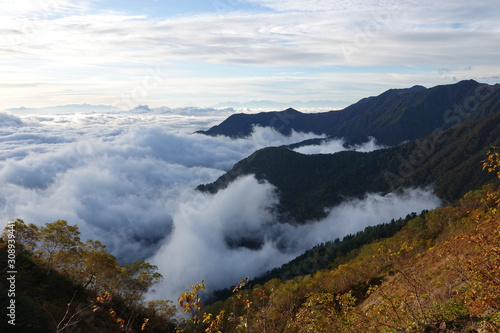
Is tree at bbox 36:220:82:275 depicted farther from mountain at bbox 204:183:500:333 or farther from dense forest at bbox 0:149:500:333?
mountain at bbox 204:183:500:333

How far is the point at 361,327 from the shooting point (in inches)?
667

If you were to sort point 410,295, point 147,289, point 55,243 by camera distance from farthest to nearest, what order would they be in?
point 147,289, point 55,243, point 410,295

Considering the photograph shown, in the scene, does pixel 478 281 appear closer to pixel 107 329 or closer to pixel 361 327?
pixel 361 327

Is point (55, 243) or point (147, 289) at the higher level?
point (55, 243)

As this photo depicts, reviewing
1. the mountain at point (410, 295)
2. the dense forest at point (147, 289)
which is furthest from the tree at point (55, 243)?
the mountain at point (410, 295)

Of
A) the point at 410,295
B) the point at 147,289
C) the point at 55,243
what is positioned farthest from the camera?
the point at 147,289

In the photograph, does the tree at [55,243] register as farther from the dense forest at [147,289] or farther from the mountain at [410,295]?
the mountain at [410,295]

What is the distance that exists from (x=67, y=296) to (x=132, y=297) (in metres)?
9.77

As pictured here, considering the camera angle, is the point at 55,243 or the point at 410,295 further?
the point at 55,243

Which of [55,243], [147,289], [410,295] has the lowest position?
[147,289]

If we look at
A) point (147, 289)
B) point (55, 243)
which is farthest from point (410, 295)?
point (55, 243)

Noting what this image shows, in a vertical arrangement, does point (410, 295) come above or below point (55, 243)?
above

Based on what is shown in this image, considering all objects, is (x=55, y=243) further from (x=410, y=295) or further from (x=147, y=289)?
(x=410, y=295)

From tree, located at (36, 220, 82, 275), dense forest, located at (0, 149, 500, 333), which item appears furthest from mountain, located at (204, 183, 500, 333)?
tree, located at (36, 220, 82, 275)
